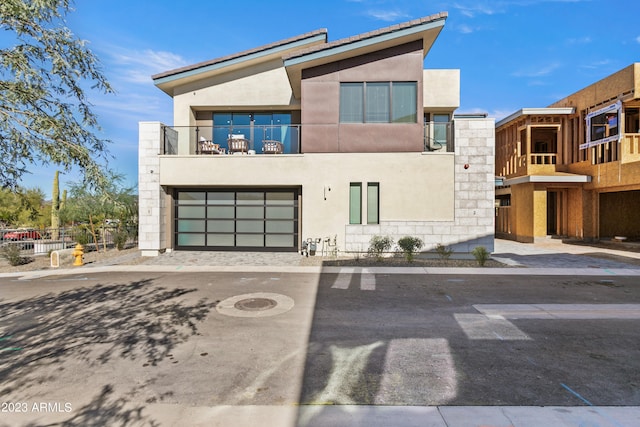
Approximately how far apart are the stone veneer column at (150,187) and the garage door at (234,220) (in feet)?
3.96

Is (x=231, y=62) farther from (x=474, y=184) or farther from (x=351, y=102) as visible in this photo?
(x=474, y=184)

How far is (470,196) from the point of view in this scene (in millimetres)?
13859

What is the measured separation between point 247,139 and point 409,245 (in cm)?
891

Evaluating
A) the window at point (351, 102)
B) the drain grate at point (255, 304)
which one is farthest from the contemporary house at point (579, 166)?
the drain grate at point (255, 304)

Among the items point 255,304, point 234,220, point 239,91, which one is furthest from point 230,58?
point 255,304

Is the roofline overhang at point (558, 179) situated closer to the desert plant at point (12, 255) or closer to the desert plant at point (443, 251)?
the desert plant at point (443, 251)

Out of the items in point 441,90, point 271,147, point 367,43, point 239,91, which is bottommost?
point 271,147

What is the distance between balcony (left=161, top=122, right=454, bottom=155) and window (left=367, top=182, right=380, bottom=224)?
2761mm

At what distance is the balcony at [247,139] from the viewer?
48.6 feet

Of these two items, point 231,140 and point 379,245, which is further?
point 231,140

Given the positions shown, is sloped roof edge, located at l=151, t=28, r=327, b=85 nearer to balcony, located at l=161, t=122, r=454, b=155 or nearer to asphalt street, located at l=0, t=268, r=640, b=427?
balcony, located at l=161, t=122, r=454, b=155

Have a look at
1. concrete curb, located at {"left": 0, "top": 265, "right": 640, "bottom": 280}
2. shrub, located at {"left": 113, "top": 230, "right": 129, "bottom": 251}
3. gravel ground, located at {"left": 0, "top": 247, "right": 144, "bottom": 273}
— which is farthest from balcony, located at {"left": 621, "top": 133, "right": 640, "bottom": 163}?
shrub, located at {"left": 113, "top": 230, "right": 129, "bottom": 251}

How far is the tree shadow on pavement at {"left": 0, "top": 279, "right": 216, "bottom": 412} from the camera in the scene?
4418 millimetres

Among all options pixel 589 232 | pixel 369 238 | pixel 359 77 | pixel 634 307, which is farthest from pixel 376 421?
pixel 589 232
